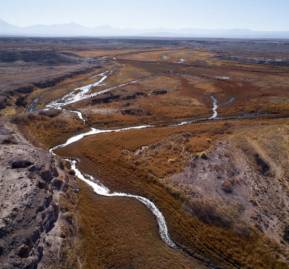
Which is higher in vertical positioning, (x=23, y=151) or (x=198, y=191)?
(x=23, y=151)

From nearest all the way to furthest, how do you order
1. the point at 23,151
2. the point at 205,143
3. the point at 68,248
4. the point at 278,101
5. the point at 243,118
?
the point at 68,248, the point at 23,151, the point at 205,143, the point at 243,118, the point at 278,101

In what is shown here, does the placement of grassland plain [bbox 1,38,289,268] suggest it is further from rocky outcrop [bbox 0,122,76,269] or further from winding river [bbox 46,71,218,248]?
rocky outcrop [bbox 0,122,76,269]

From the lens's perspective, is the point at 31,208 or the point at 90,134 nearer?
the point at 31,208

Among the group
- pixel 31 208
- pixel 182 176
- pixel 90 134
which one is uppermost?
pixel 31 208

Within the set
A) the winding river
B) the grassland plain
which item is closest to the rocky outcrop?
the grassland plain

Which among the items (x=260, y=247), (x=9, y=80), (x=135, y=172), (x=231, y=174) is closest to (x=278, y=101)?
(x=231, y=174)

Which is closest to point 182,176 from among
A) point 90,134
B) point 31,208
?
point 31,208

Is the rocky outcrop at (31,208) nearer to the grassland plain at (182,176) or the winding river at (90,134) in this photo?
the grassland plain at (182,176)

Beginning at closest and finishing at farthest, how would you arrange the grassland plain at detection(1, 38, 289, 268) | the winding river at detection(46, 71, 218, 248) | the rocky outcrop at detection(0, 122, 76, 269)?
the rocky outcrop at detection(0, 122, 76, 269) < the grassland plain at detection(1, 38, 289, 268) < the winding river at detection(46, 71, 218, 248)

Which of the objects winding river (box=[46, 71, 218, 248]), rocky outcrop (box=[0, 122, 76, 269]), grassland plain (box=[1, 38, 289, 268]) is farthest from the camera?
winding river (box=[46, 71, 218, 248])

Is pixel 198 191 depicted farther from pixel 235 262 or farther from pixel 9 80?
pixel 9 80

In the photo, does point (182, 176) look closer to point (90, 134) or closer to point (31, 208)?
point (31, 208)
